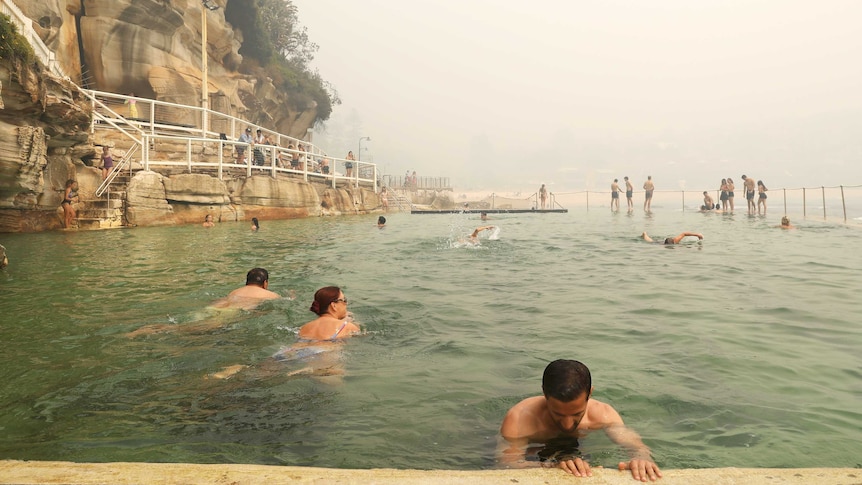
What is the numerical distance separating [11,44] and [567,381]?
1275cm

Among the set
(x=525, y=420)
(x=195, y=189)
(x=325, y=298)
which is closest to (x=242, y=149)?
(x=195, y=189)

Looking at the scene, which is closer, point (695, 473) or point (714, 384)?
point (695, 473)

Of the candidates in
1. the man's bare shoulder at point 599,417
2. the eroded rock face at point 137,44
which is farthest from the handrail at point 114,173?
the man's bare shoulder at point 599,417

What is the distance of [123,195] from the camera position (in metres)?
17.8

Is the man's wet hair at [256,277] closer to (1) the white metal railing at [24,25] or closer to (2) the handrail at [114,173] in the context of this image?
(1) the white metal railing at [24,25]

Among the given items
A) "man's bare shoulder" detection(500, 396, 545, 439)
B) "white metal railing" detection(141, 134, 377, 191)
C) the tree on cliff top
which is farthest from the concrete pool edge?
the tree on cliff top

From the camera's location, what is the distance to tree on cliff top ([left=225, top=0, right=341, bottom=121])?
39.6m

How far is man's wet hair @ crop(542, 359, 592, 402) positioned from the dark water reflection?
45cm

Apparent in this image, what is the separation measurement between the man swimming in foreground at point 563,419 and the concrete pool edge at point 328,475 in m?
0.32

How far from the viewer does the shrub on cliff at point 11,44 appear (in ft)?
34.1

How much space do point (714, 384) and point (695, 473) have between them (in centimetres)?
201

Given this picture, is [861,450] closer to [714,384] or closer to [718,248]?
[714,384]

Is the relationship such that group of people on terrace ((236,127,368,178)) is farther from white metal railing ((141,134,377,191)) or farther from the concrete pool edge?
the concrete pool edge

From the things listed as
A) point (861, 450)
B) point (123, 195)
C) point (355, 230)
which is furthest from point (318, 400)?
point (123, 195)
